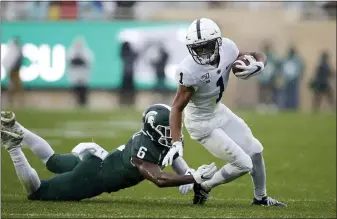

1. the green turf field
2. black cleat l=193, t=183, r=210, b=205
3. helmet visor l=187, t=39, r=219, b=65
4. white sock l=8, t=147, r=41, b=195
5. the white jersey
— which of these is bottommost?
the green turf field

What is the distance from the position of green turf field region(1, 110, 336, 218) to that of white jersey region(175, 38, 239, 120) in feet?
2.40

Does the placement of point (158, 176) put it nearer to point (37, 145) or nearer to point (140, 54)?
point (37, 145)

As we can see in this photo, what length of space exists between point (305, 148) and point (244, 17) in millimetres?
9122

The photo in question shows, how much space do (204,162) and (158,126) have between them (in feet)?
17.0

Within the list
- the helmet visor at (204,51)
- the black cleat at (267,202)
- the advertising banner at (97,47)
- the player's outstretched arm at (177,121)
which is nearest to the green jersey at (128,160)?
the player's outstretched arm at (177,121)

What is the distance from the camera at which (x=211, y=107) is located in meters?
6.96

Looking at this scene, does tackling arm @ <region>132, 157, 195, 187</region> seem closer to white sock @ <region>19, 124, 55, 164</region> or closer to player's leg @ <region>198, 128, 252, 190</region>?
player's leg @ <region>198, 128, 252, 190</region>

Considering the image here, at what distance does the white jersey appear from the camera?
6.67 metres

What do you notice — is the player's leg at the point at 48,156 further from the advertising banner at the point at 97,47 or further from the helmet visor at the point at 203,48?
the advertising banner at the point at 97,47

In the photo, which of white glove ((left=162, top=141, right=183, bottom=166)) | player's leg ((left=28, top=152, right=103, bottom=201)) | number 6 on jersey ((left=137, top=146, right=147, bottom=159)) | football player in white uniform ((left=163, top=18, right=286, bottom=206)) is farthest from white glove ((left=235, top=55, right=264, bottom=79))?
player's leg ((left=28, top=152, right=103, bottom=201))

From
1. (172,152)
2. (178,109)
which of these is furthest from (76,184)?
(178,109)

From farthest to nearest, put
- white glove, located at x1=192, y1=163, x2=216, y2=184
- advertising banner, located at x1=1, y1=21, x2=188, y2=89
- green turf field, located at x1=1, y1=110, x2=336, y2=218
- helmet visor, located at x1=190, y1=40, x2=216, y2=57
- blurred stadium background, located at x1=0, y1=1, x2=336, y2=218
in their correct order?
advertising banner, located at x1=1, y1=21, x2=188, y2=89 < blurred stadium background, located at x1=0, y1=1, x2=336, y2=218 < helmet visor, located at x1=190, y1=40, x2=216, y2=57 < green turf field, located at x1=1, y1=110, x2=336, y2=218 < white glove, located at x1=192, y1=163, x2=216, y2=184

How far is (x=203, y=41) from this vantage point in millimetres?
6617

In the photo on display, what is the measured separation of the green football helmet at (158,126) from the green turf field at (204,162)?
506 mm
